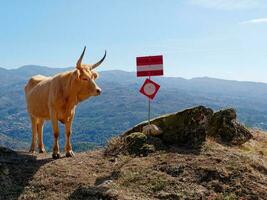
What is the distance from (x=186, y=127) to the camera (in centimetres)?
1512

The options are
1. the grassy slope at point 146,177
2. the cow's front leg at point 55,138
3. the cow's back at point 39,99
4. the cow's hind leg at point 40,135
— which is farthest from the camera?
the cow's hind leg at point 40,135

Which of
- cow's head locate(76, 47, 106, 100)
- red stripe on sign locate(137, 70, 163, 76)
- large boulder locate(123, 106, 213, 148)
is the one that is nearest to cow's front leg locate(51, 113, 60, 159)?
cow's head locate(76, 47, 106, 100)

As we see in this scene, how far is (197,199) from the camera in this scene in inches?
440

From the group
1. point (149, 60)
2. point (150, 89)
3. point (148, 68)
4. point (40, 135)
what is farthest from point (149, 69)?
point (40, 135)

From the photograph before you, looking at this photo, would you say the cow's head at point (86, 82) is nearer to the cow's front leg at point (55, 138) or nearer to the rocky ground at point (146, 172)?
the cow's front leg at point (55, 138)

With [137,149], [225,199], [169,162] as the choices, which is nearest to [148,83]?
[137,149]

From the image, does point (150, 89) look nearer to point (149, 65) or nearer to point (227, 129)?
point (149, 65)

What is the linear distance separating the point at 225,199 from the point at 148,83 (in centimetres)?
641

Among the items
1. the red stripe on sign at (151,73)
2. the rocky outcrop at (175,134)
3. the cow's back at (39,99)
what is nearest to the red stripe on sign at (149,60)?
the red stripe on sign at (151,73)

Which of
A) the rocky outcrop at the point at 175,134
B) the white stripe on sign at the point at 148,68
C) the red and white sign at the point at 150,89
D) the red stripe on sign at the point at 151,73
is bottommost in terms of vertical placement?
the rocky outcrop at the point at 175,134

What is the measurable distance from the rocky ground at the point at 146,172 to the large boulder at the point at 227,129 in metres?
0.90

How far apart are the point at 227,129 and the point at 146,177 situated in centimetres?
612

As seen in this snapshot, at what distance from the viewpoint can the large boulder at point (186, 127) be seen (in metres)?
15.0

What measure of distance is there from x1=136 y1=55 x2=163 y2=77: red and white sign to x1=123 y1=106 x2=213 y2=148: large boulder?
5.68 ft
